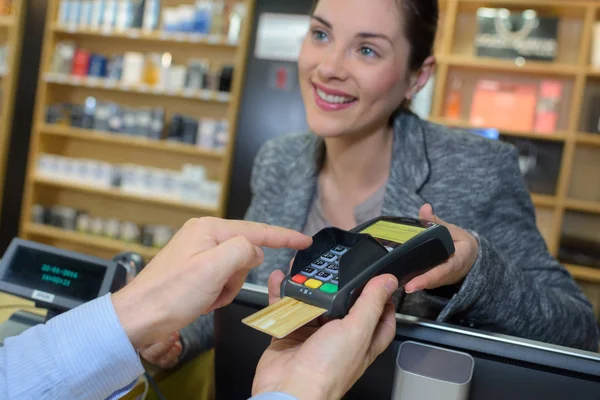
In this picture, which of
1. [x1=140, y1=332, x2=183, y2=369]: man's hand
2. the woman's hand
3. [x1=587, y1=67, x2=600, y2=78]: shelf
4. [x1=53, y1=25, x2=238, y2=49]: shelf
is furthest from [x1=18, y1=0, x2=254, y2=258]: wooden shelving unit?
the woman's hand

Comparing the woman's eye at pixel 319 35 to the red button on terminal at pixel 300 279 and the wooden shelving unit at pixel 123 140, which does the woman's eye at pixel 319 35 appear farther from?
the wooden shelving unit at pixel 123 140

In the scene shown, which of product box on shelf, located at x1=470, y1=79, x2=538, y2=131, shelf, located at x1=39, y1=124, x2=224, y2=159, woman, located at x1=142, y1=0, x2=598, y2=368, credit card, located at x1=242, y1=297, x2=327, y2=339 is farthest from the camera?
shelf, located at x1=39, y1=124, x2=224, y2=159

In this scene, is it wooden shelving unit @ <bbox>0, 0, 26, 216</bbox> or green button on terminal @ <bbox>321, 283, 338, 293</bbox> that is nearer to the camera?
green button on terminal @ <bbox>321, 283, 338, 293</bbox>

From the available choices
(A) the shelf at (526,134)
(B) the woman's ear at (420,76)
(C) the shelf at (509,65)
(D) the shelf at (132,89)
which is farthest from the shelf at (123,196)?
(B) the woman's ear at (420,76)

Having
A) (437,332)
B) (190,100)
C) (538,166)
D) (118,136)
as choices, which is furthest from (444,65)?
(437,332)

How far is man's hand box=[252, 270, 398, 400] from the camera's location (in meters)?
0.54

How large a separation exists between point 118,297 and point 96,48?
3931mm

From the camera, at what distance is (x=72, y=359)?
0.58 m

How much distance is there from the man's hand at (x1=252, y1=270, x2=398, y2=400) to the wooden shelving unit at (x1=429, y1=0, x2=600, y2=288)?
9.17 feet

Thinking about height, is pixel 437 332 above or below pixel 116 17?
below

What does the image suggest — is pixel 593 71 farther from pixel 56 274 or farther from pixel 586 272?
pixel 56 274

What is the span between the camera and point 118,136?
383 centimetres

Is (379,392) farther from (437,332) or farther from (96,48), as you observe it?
(96,48)

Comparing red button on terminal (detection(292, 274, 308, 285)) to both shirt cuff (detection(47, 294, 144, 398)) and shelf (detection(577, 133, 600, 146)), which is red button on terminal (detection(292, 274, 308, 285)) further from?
shelf (detection(577, 133, 600, 146))
